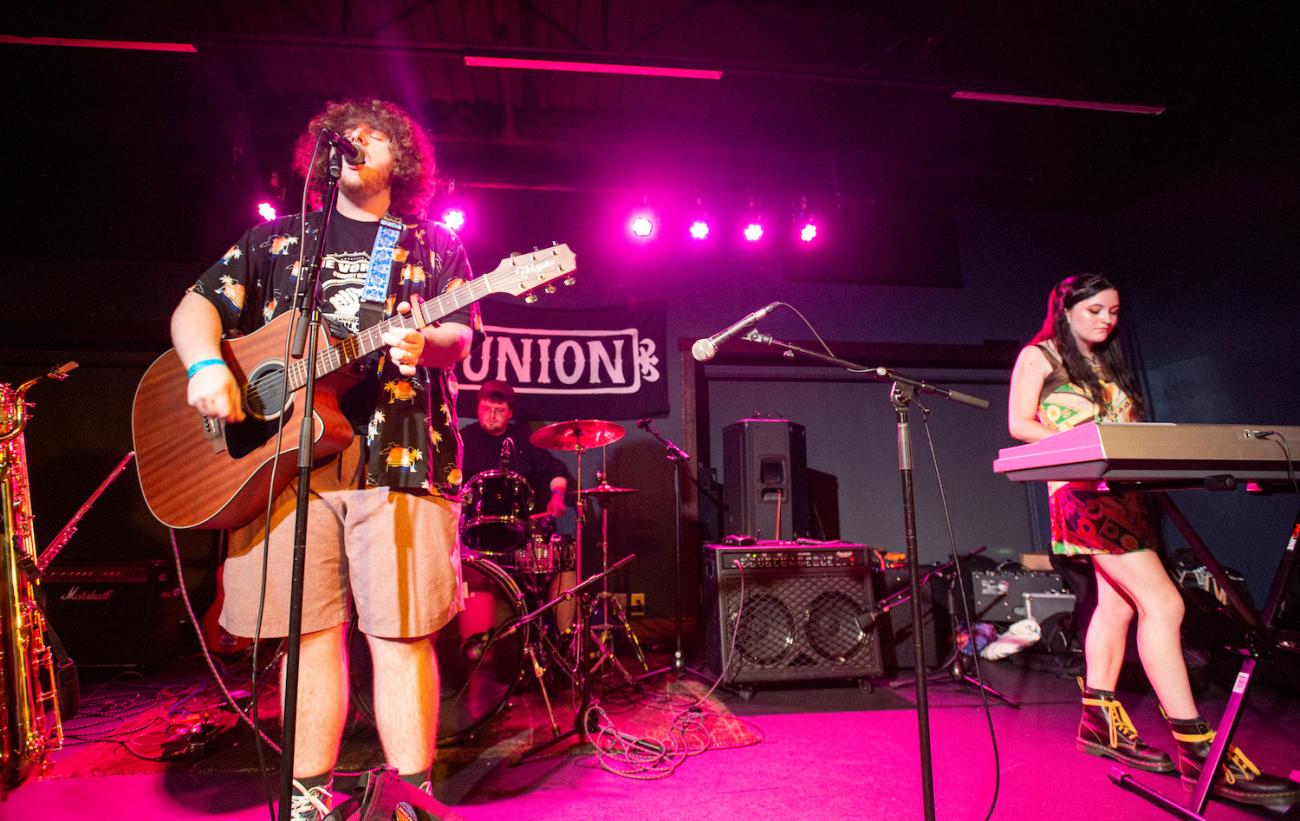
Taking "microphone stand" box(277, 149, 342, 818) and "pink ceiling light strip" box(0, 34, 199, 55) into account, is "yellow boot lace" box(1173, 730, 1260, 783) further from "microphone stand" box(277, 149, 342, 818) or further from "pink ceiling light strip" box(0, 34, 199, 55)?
"pink ceiling light strip" box(0, 34, 199, 55)

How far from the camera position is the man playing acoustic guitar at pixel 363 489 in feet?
5.39

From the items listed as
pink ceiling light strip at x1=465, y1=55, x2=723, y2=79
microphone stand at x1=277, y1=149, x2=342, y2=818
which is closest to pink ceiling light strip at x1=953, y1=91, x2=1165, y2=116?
pink ceiling light strip at x1=465, y1=55, x2=723, y2=79

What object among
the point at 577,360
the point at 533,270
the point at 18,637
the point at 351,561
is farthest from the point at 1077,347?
the point at 18,637

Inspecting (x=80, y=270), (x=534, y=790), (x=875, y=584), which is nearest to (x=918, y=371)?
(x=875, y=584)

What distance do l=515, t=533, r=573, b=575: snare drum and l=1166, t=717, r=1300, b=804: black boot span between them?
280 cm

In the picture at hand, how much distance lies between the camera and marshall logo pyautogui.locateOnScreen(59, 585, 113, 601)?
14.1 ft

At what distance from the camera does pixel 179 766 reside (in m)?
2.66

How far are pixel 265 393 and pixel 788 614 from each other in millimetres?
3076

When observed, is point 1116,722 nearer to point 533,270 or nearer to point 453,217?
point 533,270

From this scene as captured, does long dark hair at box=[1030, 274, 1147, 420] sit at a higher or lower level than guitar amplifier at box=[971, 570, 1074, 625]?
higher

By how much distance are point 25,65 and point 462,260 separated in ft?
17.9

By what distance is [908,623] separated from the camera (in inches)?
169

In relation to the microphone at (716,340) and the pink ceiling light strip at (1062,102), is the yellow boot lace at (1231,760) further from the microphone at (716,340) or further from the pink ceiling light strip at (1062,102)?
the pink ceiling light strip at (1062,102)

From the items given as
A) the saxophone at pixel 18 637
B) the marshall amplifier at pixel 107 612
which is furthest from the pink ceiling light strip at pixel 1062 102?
the marshall amplifier at pixel 107 612
